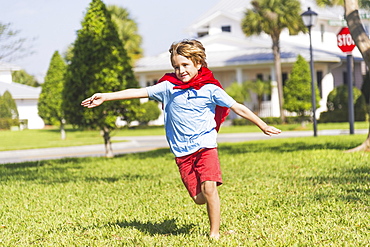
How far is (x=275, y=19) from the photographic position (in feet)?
114

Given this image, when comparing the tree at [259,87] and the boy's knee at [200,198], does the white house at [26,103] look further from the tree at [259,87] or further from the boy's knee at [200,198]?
the boy's knee at [200,198]

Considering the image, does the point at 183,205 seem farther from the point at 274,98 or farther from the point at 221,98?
the point at 274,98

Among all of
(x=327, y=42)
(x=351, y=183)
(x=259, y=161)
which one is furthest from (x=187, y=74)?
(x=327, y=42)

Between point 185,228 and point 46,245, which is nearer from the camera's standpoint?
point 46,245

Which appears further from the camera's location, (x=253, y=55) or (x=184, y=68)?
(x=253, y=55)

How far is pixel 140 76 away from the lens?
43.4 meters

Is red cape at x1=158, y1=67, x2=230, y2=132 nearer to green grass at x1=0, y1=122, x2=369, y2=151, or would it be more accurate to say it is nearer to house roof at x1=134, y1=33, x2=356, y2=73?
green grass at x1=0, y1=122, x2=369, y2=151

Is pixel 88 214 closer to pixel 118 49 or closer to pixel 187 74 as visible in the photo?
pixel 187 74

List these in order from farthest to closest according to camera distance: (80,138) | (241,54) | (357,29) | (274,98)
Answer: (241,54), (274,98), (80,138), (357,29)

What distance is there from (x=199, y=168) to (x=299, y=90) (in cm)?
2814

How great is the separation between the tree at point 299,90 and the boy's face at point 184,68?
91.4ft

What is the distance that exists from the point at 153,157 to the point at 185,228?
999cm

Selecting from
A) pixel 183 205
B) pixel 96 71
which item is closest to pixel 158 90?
pixel 183 205

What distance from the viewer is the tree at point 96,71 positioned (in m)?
16.6
